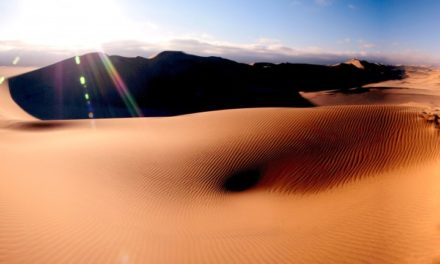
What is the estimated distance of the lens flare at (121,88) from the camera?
3816 centimetres

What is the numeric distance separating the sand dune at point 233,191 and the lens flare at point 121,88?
2289cm

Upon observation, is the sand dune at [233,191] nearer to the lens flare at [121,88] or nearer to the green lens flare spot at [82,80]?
the lens flare at [121,88]

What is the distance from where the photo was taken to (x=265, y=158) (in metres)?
11.6

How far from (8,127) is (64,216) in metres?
14.5

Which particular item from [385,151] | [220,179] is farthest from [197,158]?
[385,151]

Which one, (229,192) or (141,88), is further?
(141,88)

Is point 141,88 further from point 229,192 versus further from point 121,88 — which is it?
point 229,192

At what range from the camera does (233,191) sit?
384 inches

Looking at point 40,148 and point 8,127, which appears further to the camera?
point 8,127

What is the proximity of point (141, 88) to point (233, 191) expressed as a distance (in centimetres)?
3492

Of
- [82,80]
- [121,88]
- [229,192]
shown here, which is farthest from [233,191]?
[82,80]

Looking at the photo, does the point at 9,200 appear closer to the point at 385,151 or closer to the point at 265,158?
the point at 265,158

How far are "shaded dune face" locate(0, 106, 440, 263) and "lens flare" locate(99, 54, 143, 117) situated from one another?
74.5ft

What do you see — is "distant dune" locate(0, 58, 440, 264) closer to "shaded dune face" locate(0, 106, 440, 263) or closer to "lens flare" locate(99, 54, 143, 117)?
"shaded dune face" locate(0, 106, 440, 263)
